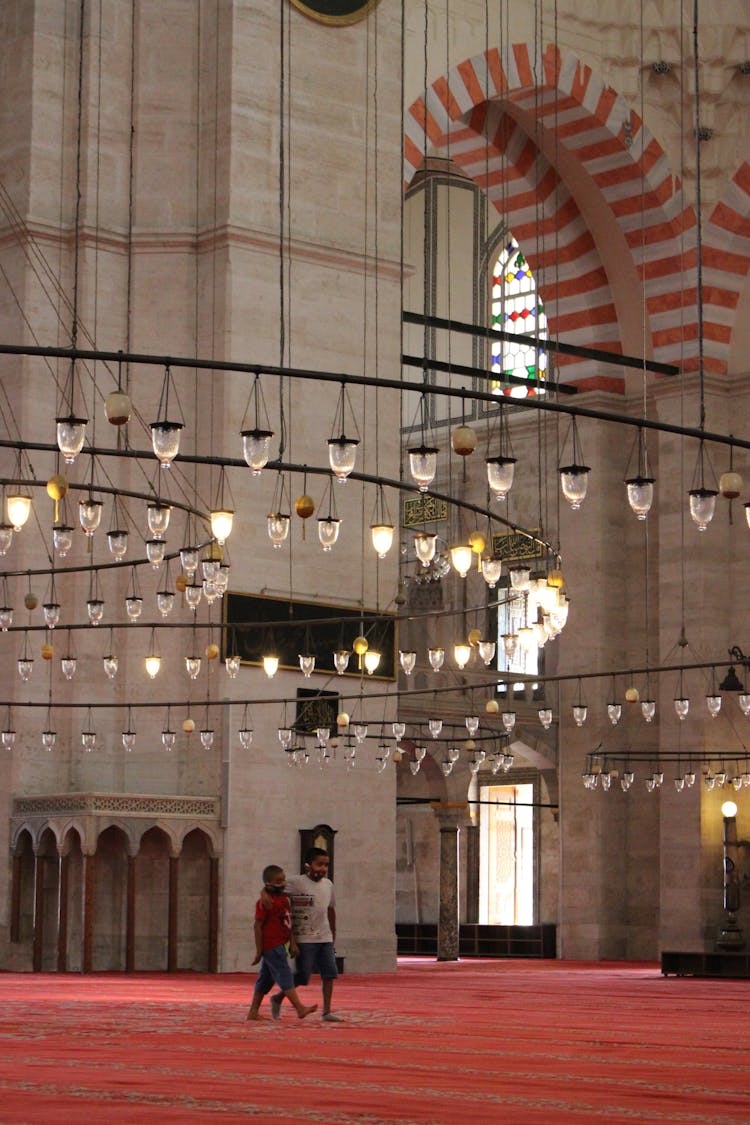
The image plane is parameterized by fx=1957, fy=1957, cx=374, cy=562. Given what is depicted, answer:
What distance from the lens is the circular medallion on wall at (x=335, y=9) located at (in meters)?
17.0

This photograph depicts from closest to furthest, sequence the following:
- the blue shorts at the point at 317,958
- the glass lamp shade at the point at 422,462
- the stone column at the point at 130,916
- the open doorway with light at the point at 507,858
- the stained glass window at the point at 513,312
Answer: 1. the glass lamp shade at the point at 422,462
2. the blue shorts at the point at 317,958
3. the stone column at the point at 130,916
4. the open doorway with light at the point at 507,858
5. the stained glass window at the point at 513,312

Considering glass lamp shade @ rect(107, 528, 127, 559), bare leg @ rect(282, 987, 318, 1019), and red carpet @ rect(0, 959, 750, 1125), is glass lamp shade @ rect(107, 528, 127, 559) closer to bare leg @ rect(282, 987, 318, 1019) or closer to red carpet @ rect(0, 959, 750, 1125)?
red carpet @ rect(0, 959, 750, 1125)

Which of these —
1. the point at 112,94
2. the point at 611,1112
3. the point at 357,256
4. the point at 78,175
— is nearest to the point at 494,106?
the point at 357,256

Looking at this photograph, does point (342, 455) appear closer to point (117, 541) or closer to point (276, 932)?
point (276, 932)

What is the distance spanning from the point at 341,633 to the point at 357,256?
11.0 feet

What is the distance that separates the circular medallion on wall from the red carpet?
8.78 m

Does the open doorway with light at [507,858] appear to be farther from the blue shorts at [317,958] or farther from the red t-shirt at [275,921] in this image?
the red t-shirt at [275,921]

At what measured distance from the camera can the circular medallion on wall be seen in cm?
1705

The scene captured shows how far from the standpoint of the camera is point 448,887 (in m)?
21.1

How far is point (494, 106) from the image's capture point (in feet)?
64.9

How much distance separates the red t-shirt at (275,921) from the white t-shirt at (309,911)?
62 mm

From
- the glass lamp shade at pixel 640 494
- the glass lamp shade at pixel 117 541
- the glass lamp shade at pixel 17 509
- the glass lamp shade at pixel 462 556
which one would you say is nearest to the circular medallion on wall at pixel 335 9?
the glass lamp shade at pixel 462 556

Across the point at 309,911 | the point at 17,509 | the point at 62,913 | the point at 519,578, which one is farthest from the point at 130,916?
the point at 309,911

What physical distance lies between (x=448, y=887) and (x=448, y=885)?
22mm
